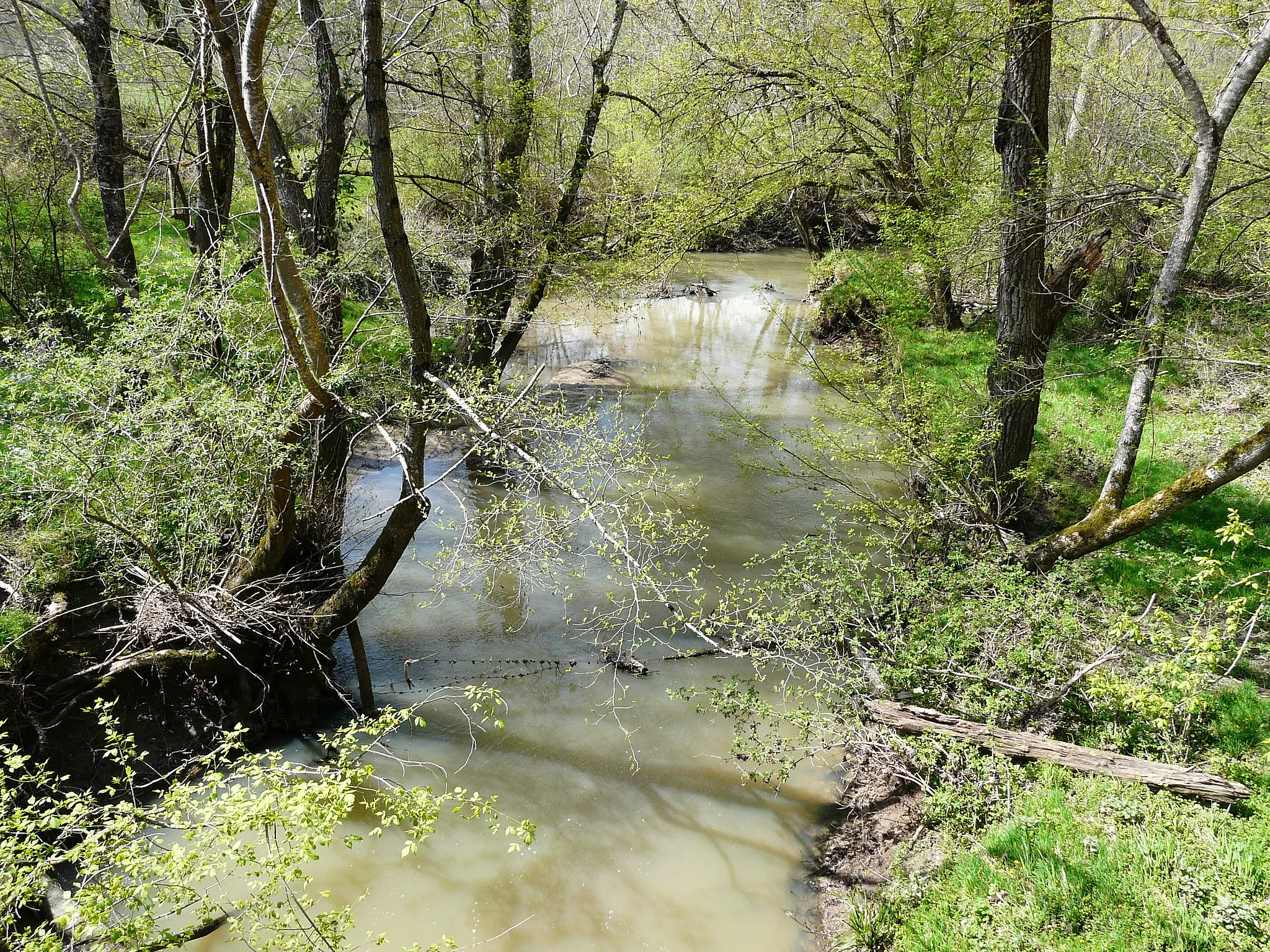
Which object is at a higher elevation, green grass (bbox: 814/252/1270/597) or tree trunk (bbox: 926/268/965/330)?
tree trunk (bbox: 926/268/965/330)

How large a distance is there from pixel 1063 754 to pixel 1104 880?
107 cm

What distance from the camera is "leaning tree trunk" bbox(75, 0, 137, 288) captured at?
293 inches

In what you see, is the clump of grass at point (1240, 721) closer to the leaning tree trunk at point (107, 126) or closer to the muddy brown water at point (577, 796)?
the muddy brown water at point (577, 796)

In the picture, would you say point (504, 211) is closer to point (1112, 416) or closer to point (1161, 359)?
point (1161, 359)

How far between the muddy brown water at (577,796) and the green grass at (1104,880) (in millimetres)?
1459

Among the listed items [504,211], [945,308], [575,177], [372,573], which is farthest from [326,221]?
[945,308]

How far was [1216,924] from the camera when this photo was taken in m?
3.30

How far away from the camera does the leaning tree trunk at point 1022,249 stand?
6.41m

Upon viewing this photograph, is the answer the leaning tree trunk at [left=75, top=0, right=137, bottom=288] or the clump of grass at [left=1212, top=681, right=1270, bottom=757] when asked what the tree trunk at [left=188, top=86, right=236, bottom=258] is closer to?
the leaning tree trunk at [left=75, top=0, right=137, bottom=288]

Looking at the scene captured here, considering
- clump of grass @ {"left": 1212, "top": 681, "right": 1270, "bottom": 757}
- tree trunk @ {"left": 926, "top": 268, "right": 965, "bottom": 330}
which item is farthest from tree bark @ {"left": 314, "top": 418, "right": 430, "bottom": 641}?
tree trunk @ {"left": 926, "top": 268, "right": 965, "bottom": 330}

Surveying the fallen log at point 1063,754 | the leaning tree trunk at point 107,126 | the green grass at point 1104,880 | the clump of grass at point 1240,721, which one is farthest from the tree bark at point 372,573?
the clump of grass at point 1240,721

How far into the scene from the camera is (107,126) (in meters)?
8.03

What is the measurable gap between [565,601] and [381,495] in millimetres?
3612

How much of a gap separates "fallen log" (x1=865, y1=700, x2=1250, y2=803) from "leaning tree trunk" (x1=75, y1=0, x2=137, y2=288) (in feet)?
27.0
